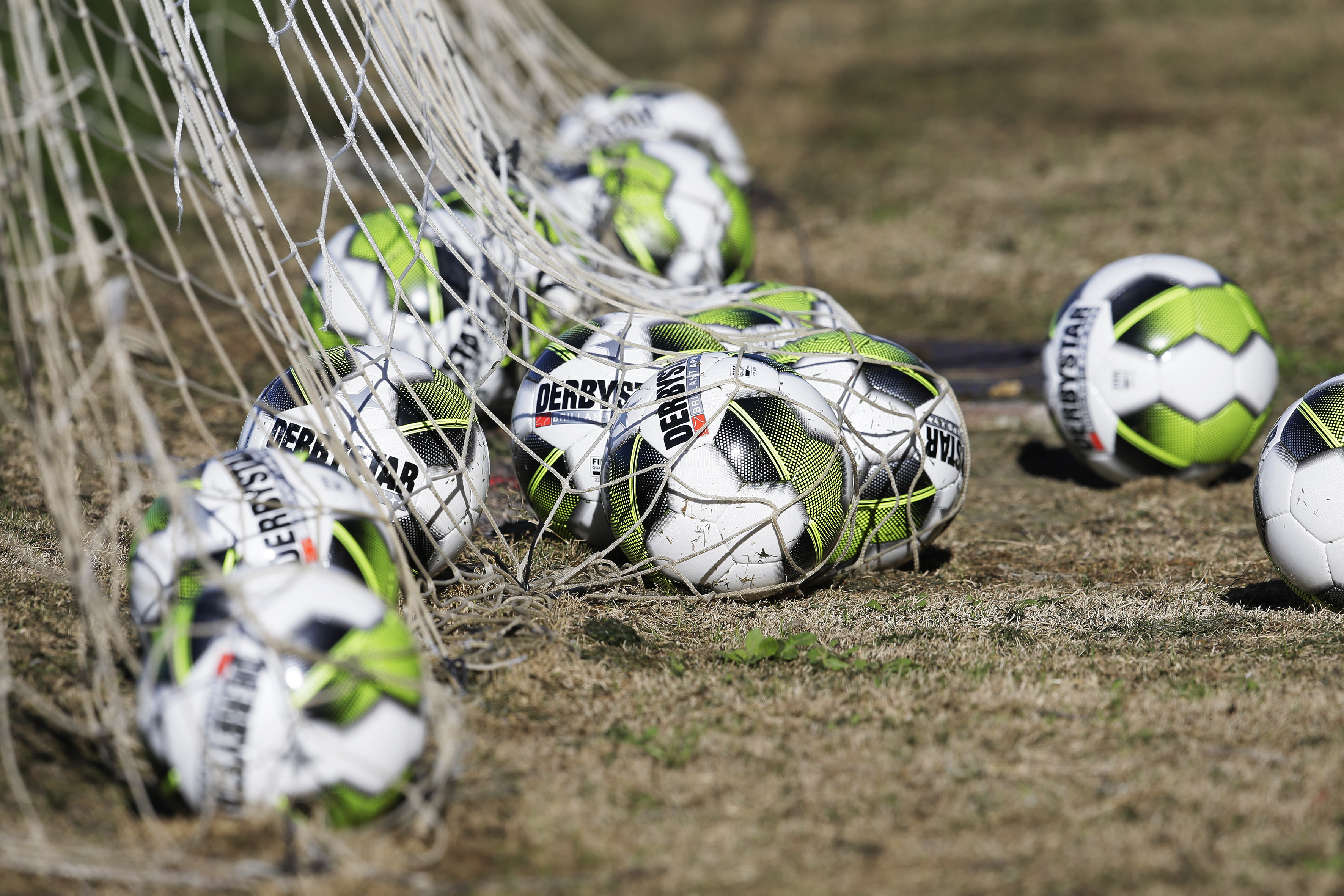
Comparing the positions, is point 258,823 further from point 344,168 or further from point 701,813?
point 344,168

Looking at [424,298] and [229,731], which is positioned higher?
[424,298]

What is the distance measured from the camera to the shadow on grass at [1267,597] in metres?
5.56

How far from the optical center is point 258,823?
369 cm

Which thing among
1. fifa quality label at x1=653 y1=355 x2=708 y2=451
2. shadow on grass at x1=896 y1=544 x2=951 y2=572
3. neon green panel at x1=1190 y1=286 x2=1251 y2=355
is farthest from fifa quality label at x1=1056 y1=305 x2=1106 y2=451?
fifa quality label at x1=653 y1=355 x2=708 y2=451

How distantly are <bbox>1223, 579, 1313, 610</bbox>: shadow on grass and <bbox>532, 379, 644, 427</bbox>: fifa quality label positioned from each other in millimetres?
2824

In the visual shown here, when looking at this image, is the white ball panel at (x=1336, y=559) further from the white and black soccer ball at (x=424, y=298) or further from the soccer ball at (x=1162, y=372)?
the white and black soccer ball at (x=424, y=298)

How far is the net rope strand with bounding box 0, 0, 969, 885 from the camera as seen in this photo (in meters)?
3.90

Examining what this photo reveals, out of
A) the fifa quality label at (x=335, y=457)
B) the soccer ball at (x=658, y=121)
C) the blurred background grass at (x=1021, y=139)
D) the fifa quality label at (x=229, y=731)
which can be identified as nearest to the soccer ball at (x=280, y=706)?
the fifa quality label at (x=229, y=731)

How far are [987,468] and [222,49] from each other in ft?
41.4

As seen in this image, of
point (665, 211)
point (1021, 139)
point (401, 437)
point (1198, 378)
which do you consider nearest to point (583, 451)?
point (401, 437)

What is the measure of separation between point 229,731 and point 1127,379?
5.18 m

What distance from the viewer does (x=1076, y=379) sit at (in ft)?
23.6

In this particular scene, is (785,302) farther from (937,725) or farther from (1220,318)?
(937,725)

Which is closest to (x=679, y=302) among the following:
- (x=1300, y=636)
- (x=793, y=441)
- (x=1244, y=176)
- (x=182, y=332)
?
(x=793, y=441)
